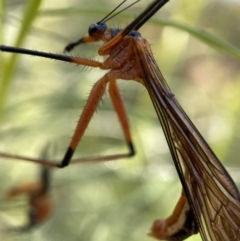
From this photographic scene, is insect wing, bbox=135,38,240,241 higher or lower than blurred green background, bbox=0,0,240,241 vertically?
lower

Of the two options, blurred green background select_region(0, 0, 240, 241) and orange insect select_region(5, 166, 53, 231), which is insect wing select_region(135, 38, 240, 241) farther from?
orange insect select_region(5, 166, 53, 231)

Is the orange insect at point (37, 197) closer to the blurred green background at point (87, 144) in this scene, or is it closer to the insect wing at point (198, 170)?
the blurred green background at point (87, 144)

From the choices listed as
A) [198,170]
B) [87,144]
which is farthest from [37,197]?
[198,170]

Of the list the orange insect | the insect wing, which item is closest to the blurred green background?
the orange insect

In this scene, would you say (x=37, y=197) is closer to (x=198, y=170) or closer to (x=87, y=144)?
(x=87, y=144)

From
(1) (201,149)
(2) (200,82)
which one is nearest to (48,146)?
(1) (201,149)

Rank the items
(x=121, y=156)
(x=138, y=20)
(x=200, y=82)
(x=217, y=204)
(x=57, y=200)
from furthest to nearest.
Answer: (x=200, y=82) < (x=57, y=200) < (x=121, y=156) < (x=217, y=204) < (x=138, y=20)

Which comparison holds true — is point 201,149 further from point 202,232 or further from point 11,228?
point 11,228

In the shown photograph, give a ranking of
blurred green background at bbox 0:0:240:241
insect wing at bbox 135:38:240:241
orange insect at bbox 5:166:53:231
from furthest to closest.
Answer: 1. blurred green background at bbox 0:0:240:241
2. orange insect at bbox 5:166:53:231
3. insect wing at bbox 135:38:240:241
